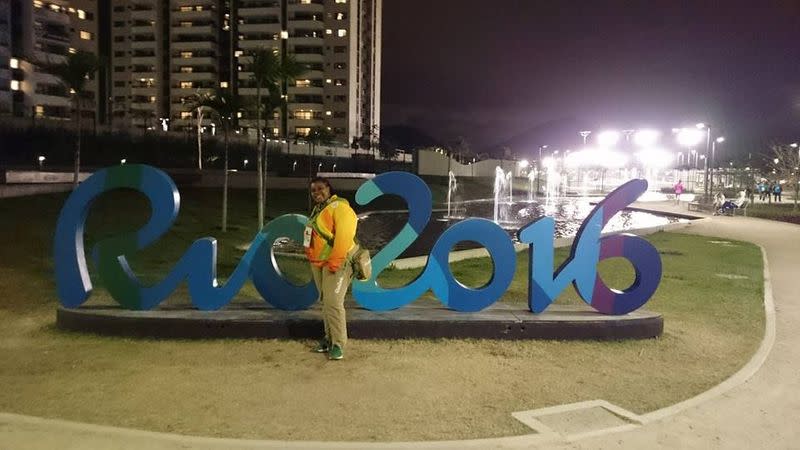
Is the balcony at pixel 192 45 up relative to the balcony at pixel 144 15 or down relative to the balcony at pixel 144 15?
down

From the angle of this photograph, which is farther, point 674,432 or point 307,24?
point 307,24

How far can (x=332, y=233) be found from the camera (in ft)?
21.6

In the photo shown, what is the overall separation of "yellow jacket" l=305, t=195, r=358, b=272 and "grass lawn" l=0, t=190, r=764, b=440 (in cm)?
117

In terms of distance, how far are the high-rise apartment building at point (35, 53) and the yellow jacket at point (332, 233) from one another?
60.0 metres

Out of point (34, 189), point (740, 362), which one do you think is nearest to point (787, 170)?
point (740, 362)

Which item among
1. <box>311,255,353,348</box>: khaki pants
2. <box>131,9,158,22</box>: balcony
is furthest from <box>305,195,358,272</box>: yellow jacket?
<box>131,9,158,22</box>: balcony

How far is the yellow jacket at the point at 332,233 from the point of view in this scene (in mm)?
6566

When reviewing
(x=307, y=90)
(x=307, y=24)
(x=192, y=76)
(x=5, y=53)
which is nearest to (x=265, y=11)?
(x=307, y=24)

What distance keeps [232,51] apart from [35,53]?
119ft

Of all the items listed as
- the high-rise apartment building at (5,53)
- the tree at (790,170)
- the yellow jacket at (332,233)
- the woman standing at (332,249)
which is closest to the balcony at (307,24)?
the high-rise apartment building at (5,53)

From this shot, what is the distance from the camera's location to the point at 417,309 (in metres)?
8.46

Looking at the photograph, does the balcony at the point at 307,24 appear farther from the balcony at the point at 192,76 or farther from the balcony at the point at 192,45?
the balcony at the point at 192,76

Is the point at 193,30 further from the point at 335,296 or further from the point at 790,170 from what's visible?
the point at 335,296

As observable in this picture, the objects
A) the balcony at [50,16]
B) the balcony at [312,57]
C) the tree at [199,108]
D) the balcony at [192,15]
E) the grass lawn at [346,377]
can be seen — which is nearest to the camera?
the grass lawn at [346,377]
